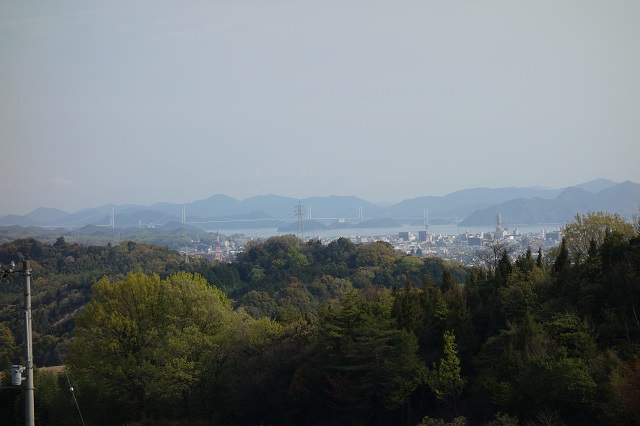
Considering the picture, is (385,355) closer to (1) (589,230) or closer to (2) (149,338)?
(2) (149,338)

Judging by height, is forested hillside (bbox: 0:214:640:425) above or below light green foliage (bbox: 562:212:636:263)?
below

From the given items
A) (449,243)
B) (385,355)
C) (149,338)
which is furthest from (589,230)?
(449,243)

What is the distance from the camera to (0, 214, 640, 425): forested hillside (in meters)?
17.3

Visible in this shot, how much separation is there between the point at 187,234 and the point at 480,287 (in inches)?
6320

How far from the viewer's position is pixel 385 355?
21.0m

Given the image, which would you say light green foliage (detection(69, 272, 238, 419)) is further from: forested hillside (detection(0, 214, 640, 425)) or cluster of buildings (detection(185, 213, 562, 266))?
cluster of buildings (detection(185, 213, 562, 266))

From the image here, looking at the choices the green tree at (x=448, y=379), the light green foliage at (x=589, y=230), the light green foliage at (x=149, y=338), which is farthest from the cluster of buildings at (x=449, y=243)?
the green tree at (x=448, y=379)

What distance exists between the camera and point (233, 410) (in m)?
23.5

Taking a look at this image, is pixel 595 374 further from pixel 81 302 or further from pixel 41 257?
pixel 41 257

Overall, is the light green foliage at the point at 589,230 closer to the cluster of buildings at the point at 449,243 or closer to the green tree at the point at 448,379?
the green tree at the point at 448,379

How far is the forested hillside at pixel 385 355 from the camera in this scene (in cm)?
1728

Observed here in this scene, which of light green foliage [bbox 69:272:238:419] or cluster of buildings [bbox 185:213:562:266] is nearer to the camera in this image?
light green foliage [bbox 69:272:238:419]

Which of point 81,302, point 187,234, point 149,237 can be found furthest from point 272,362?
point 187,234

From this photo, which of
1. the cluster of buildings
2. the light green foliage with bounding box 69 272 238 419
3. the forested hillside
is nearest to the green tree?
the forested hillside
